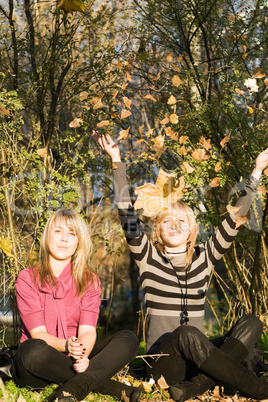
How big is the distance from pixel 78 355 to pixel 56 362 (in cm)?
11

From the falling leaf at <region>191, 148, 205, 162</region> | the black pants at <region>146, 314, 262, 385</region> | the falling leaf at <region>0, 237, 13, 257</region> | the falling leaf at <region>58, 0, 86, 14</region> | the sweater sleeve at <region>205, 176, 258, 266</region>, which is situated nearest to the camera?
the black pants at <region>146, 314, 262, 385</region>

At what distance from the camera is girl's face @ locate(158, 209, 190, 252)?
2795 millimetres

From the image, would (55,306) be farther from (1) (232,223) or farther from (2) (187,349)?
(1) (232,223)

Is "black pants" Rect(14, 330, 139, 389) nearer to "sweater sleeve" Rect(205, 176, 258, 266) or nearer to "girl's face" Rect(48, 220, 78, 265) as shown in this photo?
"girl's face" Rect(48, 220, 78, 265)

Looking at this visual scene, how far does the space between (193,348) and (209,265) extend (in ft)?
1.89

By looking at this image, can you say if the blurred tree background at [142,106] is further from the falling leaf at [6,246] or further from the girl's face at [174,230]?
the girl's face at [174,230]

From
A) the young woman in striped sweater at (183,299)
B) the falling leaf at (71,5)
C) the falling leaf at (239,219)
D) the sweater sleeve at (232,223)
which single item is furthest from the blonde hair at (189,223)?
the falling leaf at (71,5)

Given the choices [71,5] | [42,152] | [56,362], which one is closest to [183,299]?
[56,362]

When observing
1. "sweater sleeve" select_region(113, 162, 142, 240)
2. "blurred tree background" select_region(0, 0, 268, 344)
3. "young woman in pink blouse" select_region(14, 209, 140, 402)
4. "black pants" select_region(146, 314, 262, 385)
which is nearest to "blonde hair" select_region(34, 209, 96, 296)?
"young woman in pink blouse" select_region(14, 209, 140, 402)

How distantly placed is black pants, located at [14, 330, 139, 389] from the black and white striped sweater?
10.4 inches

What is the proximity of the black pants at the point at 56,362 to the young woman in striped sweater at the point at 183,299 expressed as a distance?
0.22m

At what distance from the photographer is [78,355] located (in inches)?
90.7

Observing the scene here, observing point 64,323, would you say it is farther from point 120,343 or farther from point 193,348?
point 193,348

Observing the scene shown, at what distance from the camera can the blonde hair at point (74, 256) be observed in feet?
8.64
